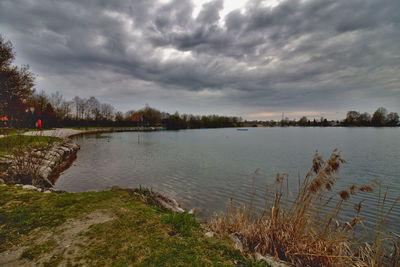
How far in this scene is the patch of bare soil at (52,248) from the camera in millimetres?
2693

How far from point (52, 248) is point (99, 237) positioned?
0.71 metres

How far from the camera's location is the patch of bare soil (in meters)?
2.69

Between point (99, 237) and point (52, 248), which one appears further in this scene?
point (99, 237)

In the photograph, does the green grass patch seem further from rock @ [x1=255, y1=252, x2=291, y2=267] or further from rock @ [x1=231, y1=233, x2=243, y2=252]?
rock @ [x1=255, y1=252, x2=291, y2=267]

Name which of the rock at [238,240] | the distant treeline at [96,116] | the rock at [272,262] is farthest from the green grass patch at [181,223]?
the distant treeline at [96,116]

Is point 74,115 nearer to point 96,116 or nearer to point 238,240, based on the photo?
point 96,116

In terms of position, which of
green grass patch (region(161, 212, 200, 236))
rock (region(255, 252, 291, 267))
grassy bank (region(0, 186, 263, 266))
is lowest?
rock (region(255, 252, 291, 267))

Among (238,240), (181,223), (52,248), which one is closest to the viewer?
(52,248)

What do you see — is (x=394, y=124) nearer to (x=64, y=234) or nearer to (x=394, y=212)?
(x=394, y=212)

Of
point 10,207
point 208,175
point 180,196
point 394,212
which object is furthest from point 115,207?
→ point 394,212

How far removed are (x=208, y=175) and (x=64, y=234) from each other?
970 cm

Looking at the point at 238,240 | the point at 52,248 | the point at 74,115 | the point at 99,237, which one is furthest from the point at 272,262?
the point at 74,115

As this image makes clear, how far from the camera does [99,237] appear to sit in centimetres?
335

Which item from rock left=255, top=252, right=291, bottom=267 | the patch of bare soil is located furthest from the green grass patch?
the patch of bare soil
